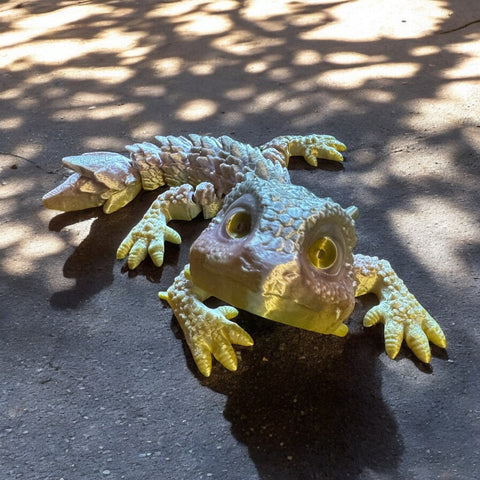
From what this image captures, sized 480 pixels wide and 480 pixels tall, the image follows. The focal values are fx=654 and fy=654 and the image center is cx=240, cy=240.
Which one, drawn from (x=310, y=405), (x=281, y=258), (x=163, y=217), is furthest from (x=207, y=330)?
(x=163, y=217)

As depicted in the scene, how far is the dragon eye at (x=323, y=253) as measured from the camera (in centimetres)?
178

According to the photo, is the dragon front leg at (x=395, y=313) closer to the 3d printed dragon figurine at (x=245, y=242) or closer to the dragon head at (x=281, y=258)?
the 3d printed dragon figurine at (x=245, y=242)

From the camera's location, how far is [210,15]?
15.8ft

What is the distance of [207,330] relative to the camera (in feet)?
6.80

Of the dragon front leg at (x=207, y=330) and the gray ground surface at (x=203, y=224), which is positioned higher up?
the dragon front leg at (x=207, y=330)

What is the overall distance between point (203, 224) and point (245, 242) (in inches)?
40.0

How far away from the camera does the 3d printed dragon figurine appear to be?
1.70 meters

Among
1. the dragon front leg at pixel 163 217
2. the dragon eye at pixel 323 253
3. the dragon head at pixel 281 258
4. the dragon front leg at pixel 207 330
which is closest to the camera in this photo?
the dragon head at pixel 281 258

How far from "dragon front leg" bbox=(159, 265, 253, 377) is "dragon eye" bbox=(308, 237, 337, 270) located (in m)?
0.41

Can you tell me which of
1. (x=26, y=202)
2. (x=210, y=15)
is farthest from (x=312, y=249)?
(x=210, y=15)

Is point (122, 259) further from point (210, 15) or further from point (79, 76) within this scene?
point (210, 15)

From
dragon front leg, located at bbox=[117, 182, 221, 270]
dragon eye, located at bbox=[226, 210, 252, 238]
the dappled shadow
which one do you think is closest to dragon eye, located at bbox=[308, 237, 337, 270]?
dragon eye, located at bbox=[226, 210, 252, 238]

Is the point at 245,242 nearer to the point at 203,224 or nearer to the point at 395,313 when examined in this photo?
the point at 395,313

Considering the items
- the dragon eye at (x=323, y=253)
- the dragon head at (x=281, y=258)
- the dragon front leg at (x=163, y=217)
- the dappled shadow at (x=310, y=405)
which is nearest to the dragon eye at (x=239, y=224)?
the dragon head at (x=281, y=258)
